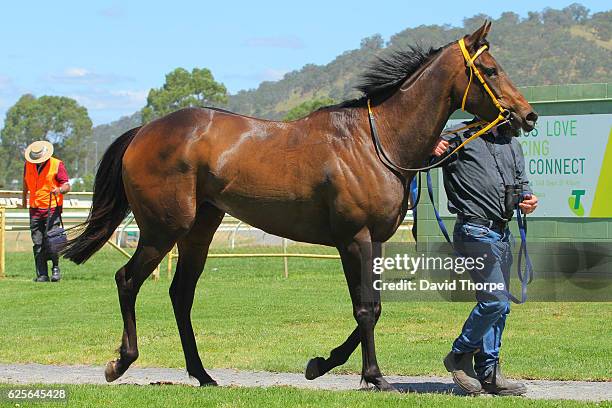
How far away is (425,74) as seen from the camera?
25.3ft

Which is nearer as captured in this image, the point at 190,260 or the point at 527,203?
the point at 527,203

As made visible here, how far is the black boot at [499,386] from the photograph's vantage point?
7.52 meters

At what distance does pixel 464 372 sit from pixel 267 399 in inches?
60.8

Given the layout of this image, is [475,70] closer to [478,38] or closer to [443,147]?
[478,38]

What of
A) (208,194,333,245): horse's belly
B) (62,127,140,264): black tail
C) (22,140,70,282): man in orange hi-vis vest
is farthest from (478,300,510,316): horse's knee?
(22,140,70,282): man in orange hi-vis vest

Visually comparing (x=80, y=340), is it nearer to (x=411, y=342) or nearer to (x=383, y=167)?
(x=411, y=342)

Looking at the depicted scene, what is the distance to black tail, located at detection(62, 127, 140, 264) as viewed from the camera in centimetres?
861

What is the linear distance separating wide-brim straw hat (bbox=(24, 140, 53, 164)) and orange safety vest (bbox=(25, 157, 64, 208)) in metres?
0.13

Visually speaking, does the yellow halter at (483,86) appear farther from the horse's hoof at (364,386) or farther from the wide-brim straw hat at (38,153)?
the wide-brim straw hat at (38,153)

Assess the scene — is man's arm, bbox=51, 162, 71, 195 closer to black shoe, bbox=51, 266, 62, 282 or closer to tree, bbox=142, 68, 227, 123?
black shoe, bbox=51, 266, 62, 282

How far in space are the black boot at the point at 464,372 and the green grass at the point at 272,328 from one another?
1.12m

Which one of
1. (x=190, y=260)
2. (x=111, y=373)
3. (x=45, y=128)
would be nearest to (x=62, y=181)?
(x=190, y=260)

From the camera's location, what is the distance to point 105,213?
863 centimetres

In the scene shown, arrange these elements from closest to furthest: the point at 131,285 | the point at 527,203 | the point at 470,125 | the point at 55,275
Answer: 1. the point at 527,203
2. the point at 470,125
3. the point at 131,285
4. the point at 55,275
